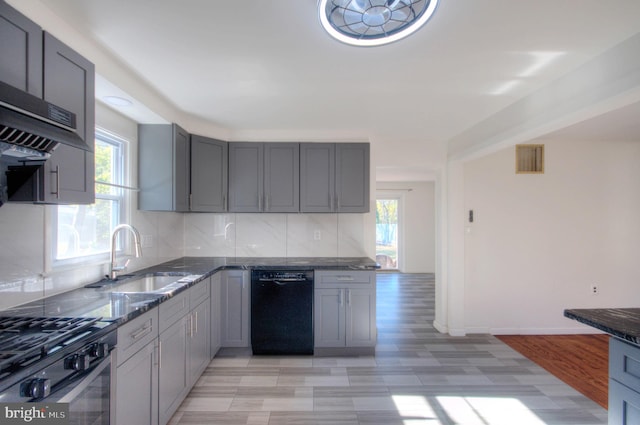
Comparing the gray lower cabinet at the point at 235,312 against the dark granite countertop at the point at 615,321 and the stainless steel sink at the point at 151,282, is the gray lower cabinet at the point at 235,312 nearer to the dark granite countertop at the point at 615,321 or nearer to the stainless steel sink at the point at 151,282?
the stainless steel sink at the point at 151,282

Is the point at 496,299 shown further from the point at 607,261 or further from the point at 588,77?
the point at 588,77

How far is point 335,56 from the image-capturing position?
188 centimetres

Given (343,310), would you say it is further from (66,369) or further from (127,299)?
(66,369)

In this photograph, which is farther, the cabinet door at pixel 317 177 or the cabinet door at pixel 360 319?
the cabinet door at pixel 317 177

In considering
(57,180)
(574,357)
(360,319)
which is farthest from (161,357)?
(574,357)

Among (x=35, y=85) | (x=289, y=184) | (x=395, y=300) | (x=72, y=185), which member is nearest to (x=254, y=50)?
(x=35, y=85)

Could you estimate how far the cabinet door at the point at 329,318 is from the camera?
9.93 ft

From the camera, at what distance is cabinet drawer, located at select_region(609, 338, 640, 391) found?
126cm

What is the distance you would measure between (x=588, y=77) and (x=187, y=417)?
3.44 meters

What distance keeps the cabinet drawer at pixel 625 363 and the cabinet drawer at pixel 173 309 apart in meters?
2.35

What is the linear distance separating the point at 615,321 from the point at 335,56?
6.55 ft

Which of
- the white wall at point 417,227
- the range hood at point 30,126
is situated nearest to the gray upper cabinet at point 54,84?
the range hood at point 30,126

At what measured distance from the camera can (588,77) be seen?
1.88 m

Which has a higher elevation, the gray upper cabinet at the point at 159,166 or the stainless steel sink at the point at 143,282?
the gray upper cabinet at the point at 159,166
